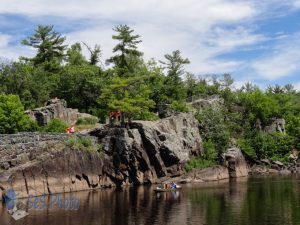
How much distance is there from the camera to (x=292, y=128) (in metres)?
104

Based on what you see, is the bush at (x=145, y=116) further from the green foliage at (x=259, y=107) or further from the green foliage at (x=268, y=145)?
the green foliage at (x=259, y=107)

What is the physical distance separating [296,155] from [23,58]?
2562 inches

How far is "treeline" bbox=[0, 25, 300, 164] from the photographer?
77938 millimetres

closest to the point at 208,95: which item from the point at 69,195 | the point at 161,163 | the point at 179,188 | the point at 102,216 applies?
the point at 161,163

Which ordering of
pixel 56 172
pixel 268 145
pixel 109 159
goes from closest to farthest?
pixel 56 172 < pixel 109 159 < pixel 268 145

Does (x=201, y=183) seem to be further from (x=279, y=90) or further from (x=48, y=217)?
(x=279, y=90)

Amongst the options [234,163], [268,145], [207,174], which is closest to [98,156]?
[207,174]

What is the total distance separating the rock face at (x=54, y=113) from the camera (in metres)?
77.1

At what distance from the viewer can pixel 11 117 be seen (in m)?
68.9

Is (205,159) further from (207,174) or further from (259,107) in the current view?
(259,107)

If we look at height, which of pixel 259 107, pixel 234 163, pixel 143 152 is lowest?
pixel 234 163

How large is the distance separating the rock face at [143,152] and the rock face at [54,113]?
405 inches

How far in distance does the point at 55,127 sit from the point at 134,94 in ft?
46.5

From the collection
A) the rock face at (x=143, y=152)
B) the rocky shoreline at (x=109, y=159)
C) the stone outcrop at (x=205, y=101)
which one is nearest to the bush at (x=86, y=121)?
the rocky shoreline at (x=109, y=159)
